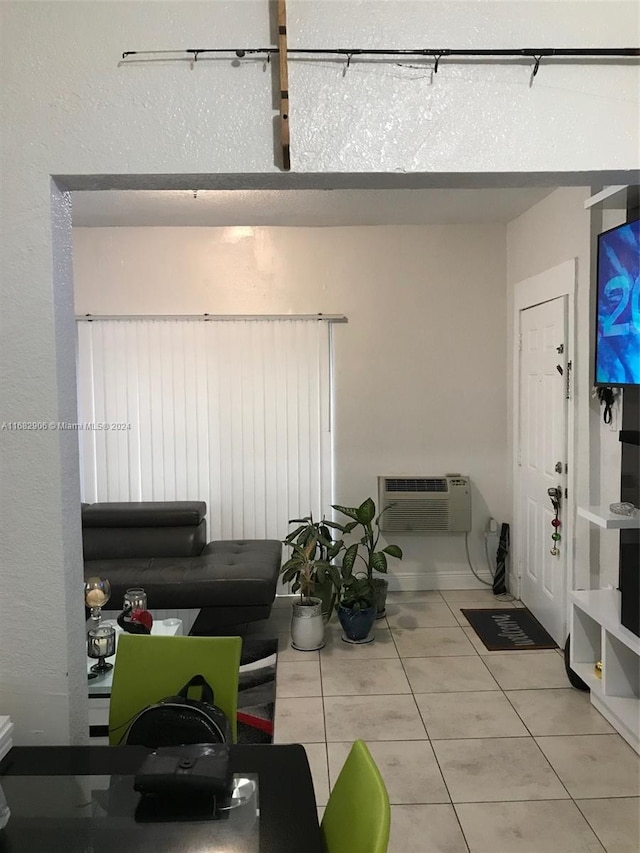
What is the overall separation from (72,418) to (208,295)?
315 centimetres

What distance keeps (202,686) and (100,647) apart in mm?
783

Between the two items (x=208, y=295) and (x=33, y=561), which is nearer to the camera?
(x=33, y=561)

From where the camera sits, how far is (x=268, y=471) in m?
4.68

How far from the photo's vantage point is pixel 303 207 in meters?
4.13

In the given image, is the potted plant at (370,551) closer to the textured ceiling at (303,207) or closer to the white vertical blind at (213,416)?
the white vertical blind at (213,416)

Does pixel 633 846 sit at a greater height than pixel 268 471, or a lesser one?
lesser

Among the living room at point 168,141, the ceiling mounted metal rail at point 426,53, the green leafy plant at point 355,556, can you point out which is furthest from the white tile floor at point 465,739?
the ceiling mounted metal rail at point 426,53

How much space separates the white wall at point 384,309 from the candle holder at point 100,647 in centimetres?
228

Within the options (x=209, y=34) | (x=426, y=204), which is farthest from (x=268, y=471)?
(x=209, y=34)

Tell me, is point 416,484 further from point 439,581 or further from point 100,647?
point 100,647

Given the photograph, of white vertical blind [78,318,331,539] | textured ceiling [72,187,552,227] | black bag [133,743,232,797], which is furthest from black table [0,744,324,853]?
white vertical blind [78,318,331,539]

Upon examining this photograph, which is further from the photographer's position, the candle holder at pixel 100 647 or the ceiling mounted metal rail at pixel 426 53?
the candle holder at pixel 100 647

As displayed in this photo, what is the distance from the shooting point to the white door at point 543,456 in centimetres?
376

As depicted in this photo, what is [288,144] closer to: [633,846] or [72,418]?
[72,418]
